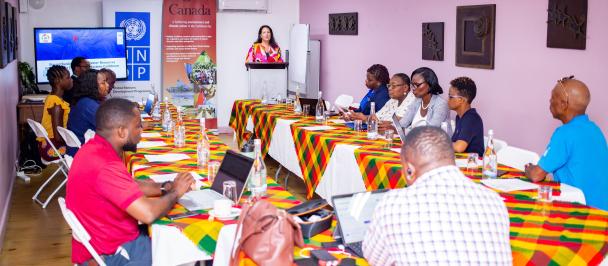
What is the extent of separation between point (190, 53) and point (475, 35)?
471 cm

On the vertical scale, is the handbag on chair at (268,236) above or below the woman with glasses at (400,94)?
below

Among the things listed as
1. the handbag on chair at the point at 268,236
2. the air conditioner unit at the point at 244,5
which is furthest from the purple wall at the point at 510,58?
the handbag on chair at the point at 268,236

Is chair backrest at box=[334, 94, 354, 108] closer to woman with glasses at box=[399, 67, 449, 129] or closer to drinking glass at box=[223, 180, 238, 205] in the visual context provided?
woman with glasses at box=[399, 67, 449, 129]

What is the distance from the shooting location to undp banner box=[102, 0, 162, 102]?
9.28 m

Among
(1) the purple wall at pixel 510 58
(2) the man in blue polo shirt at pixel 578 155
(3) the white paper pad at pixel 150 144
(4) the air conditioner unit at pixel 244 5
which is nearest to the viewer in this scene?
(2) the man in blue polo shirt at pixel 578 155

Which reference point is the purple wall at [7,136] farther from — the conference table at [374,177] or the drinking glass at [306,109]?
the drinking glass at [306,109]

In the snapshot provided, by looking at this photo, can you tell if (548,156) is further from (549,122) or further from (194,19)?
(194,19)

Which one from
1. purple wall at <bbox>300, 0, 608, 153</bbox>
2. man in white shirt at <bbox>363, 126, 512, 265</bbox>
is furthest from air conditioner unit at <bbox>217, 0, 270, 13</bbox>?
man in white shirt at <bbox>363, 126, 512, 265</bbox>

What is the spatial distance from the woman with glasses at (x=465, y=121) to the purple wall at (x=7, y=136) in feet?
10.9

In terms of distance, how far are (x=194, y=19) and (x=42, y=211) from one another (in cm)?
445

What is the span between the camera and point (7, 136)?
632cm

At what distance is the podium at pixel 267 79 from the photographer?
9.57 metres

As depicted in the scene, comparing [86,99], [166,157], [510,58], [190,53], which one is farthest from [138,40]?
[166,157]

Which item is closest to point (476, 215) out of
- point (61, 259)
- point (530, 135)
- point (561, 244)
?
point (561, 244)
